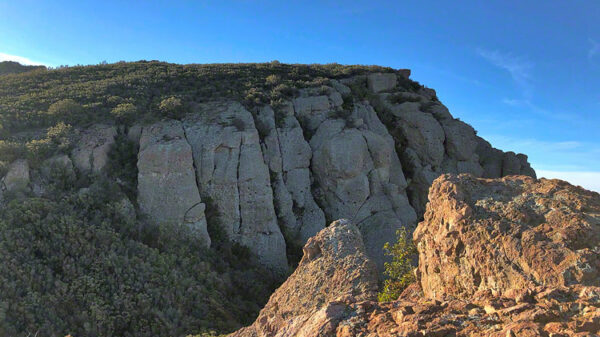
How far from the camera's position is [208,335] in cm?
905

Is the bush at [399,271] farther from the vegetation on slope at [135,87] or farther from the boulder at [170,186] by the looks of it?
the vegetation on slope at [135,87]

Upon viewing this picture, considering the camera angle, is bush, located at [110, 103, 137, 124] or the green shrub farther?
the green shrub

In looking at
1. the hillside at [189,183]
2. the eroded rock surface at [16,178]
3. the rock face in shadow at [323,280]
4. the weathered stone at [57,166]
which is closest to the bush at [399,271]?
Answer: the rock face in shadow at [323,280]

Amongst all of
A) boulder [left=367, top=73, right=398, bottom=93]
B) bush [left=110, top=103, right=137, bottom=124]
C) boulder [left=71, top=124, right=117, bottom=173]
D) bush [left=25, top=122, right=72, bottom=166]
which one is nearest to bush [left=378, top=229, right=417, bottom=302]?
boulder [left=71, top=124, right=117, bottom=173]

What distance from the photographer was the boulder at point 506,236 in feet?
14.7

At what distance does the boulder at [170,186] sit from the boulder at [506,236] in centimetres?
942

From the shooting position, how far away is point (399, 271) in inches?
305

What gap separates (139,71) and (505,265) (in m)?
25.4

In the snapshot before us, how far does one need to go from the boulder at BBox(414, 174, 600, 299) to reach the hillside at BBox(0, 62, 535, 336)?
3.52 meters

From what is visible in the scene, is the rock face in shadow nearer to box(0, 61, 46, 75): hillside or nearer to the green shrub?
the green shrub

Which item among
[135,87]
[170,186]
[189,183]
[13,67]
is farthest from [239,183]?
[13,67]

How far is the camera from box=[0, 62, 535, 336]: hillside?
10.4m

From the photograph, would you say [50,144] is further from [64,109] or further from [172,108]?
[172,108]

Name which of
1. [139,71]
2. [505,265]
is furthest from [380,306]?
[139,71]
